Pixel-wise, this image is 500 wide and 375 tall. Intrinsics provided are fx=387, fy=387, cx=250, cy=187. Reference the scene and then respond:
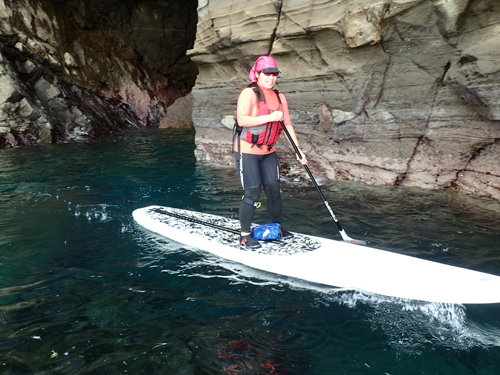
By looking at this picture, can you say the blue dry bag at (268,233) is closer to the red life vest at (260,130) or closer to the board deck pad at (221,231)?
the board deck pad at (221,231)

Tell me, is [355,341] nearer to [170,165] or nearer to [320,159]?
[320,159]

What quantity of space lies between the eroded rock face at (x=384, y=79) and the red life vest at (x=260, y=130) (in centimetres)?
339

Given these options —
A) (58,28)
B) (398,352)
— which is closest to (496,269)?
(398,352)

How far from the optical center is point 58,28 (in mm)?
18438

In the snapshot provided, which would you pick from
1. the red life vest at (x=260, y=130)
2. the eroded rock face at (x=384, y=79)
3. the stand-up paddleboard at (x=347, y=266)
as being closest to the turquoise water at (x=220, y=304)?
the stand-up paddleboard at (x=347, y=266)

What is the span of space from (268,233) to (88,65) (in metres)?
18.5

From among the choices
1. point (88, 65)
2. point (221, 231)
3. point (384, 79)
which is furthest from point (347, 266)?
point (88, 65)

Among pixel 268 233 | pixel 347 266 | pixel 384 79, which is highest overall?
pixel 384 79

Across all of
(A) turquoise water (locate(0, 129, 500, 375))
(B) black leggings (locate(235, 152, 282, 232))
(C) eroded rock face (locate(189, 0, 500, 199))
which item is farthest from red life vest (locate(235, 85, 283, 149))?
(C) eroded rock face (locate(189, 0, 500, 199))

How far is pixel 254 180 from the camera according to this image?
4426mm

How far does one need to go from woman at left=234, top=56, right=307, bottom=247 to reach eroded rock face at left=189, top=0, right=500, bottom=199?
10.4 ft

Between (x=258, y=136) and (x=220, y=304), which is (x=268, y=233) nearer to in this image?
(x=258, y=136)

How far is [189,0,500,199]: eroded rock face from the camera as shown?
585cm

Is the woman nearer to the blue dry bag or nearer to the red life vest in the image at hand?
the red life vest
